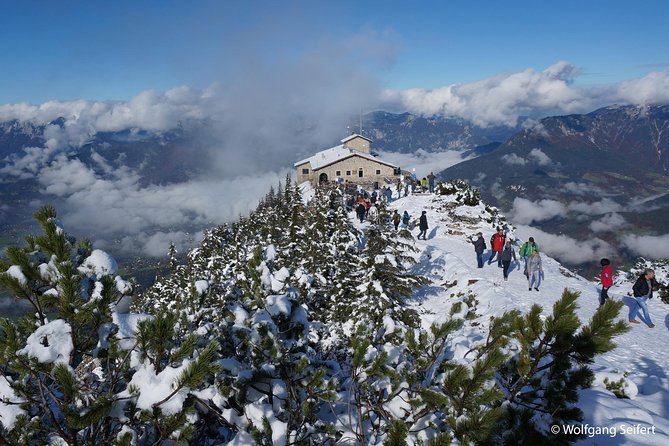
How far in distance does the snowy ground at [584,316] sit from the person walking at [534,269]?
0.44 m

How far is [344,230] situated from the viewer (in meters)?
17.1

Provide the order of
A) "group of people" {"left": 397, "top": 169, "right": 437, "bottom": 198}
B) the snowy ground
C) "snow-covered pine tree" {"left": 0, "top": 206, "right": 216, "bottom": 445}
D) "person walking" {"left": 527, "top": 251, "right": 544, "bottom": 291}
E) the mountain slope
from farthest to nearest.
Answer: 1. "group of people" {"left": 397, "top": 169, "right": 437, "bottom": 198}
2. "person walking" {"left": 527, "top": 251, "right": 544, "bottom": 291}
3. the mountain slope
4. the snowy ground
5. "snow-covered pine tree" {"left": 0, "top": 206, "right": 216, "bottom": 445}

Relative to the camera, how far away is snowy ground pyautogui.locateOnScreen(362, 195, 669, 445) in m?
6.32

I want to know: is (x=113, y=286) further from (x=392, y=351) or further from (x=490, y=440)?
(x=490, y=440)

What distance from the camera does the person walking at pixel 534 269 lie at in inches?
688

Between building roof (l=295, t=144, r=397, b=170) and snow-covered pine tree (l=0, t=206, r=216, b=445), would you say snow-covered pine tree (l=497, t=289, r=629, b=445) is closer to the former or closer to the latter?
snow-covered pine tree (l=0, t=206, r=216, b=445)

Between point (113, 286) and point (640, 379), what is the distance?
11.5m

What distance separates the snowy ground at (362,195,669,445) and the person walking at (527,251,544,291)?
438 millimetres

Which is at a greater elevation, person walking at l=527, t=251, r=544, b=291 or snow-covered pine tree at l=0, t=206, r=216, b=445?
snow-covered pine tree at l=0, t=206, r=216, b=445

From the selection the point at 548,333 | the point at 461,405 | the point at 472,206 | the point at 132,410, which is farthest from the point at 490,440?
the point at 472,206

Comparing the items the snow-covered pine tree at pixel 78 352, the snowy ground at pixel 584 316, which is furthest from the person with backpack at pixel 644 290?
the snow-covered pine tree at pixel 78 352

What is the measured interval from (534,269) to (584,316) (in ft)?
12.3

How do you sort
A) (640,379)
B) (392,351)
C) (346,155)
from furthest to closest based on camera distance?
(346,155) → (640,379) → (392,351)

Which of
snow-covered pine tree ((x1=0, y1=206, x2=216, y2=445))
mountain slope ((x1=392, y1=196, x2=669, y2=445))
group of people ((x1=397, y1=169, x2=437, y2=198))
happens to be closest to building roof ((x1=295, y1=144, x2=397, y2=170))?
group of people ((x1=397, y1=169, x2=437, y2=198))
